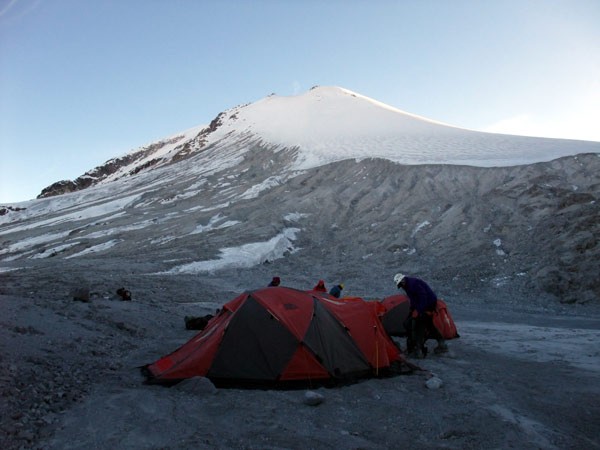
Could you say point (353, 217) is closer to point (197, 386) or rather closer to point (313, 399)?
point (197, 386)

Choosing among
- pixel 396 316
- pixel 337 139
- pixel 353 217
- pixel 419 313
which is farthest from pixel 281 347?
pixel 337 139

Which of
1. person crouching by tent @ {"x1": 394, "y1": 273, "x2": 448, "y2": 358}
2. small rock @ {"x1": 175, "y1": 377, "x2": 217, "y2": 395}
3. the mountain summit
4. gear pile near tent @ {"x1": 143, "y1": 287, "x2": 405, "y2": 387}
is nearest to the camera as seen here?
small rock @ {"x1": 175, "y1": 377, "x2": 217, "y2": 395}

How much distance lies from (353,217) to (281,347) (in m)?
23.6

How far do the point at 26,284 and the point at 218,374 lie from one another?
1280 cm

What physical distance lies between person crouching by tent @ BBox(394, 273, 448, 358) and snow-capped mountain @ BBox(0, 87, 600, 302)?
32.2ft

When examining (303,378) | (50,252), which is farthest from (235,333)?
(50,252)

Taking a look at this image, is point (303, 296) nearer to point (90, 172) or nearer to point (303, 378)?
point (303, 378)

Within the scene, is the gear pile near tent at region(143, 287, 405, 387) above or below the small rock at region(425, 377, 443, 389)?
above

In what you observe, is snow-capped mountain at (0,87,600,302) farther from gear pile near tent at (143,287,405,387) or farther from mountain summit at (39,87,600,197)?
gear pile near tent at (143,287,405,387)

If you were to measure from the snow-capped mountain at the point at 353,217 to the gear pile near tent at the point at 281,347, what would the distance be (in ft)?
38.0

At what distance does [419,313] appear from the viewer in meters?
8.84

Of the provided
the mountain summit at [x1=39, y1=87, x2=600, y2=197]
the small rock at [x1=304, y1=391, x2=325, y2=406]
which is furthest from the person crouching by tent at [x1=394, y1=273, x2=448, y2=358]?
the mountain summit at [x1=39, y1=87, x2=600, y2=197]

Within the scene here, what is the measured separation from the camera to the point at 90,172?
85000 mm

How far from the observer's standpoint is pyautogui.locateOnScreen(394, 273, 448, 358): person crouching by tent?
876 centimetres
